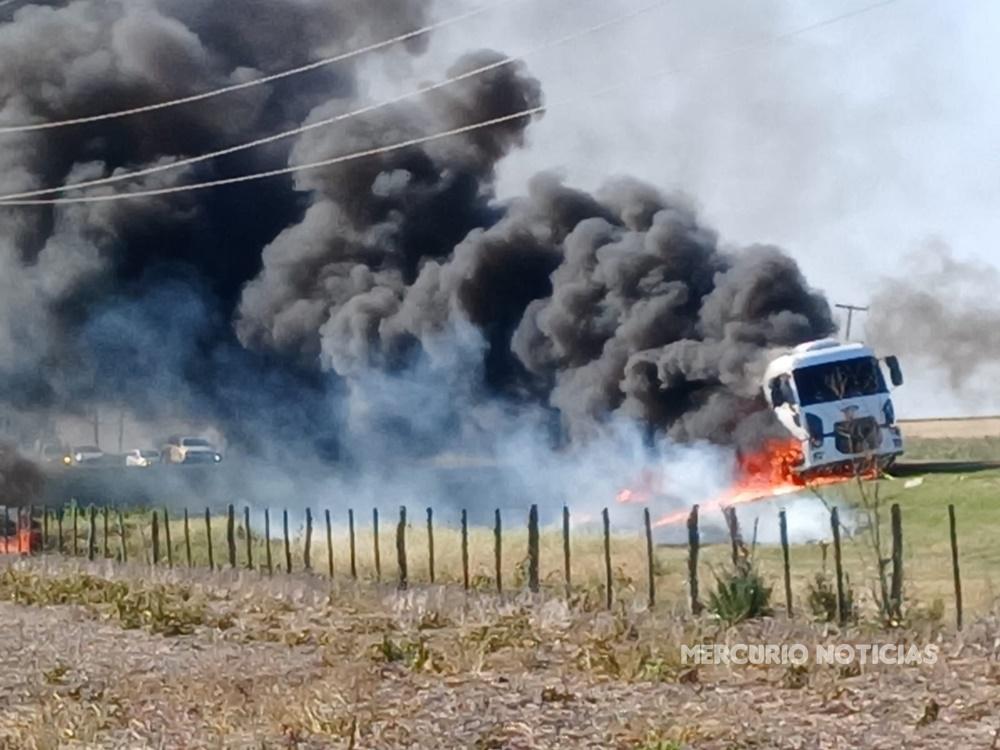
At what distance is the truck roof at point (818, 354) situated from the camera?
37.9 m

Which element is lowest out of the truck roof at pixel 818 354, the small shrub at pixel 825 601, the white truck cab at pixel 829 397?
the small shrub at pixel 825 601

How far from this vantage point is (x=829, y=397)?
37500 mm

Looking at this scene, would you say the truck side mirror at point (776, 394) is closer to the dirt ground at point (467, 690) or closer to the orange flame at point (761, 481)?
the orange flame at point (761, 481)

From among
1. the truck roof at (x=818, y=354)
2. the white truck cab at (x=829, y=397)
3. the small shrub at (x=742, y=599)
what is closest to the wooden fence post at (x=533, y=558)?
the small shrub at (x=742, y=599)

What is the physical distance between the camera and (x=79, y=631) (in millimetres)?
18531

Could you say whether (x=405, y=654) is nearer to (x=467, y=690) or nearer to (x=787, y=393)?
(x=467, y=690)

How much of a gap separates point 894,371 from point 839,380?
148 centimetres

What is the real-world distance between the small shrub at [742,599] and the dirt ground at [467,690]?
32.3 inches

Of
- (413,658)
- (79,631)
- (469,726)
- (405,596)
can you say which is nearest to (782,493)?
(405,596)

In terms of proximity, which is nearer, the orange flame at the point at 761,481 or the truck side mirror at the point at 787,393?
the orange flame at the point at 761,481

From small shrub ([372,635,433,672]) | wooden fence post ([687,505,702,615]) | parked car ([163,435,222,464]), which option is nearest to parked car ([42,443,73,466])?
parked car ([163,435,222,464])

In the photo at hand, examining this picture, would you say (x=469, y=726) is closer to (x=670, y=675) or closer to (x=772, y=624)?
(x=670, y=675)

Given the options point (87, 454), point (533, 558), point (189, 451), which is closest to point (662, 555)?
point (533, 558)

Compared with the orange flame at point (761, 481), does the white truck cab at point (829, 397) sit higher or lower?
higher
